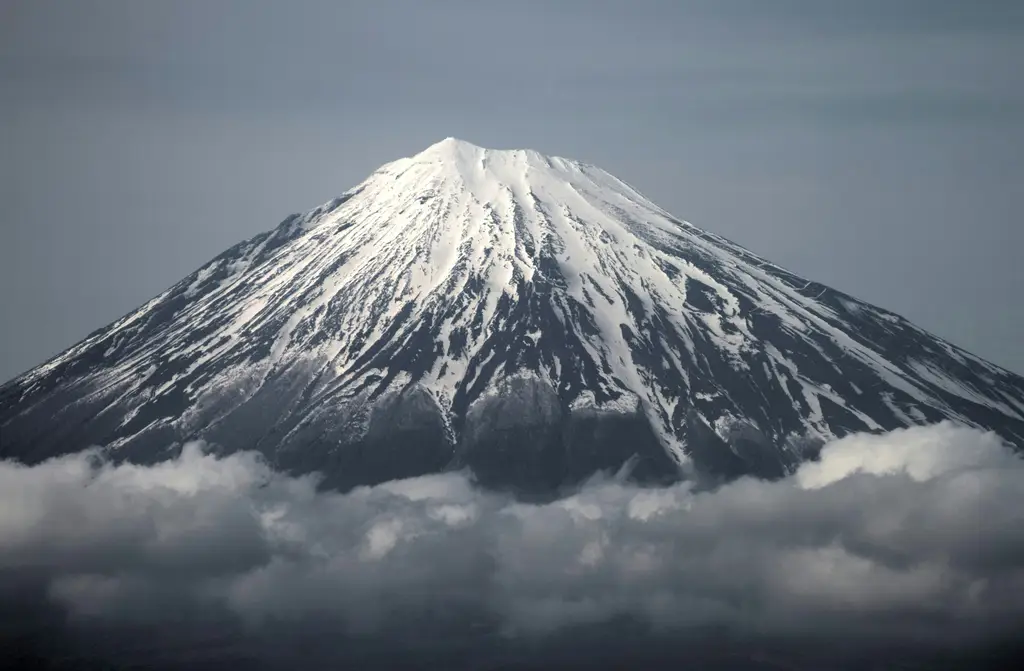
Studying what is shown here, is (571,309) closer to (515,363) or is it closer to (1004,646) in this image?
(515,363)

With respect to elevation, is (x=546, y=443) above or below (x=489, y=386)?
below

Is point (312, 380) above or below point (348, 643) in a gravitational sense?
above

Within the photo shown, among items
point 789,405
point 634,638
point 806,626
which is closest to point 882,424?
point 789,405

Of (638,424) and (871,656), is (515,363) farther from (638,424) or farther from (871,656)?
(871,656)

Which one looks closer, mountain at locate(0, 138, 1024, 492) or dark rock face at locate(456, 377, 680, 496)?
dark rock face at locate(456, 377, 680, 496)

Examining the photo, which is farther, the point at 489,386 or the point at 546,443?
the point at 489,386

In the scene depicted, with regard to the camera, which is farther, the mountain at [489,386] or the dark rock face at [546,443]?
the mountain at [489,386]

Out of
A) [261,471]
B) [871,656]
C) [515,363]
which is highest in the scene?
[515,363]

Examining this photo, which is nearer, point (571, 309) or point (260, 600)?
point (260, 600)

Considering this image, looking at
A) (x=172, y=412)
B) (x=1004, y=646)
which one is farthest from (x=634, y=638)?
(x=172, y=412)
